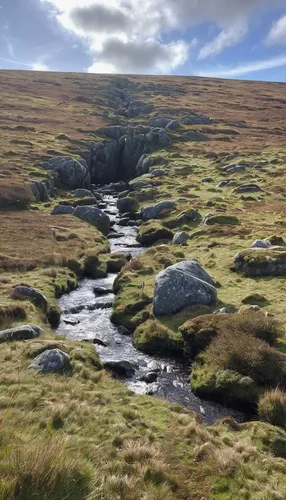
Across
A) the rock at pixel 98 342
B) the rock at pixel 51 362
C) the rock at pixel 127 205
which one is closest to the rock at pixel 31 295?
the rock at pixel 98 342

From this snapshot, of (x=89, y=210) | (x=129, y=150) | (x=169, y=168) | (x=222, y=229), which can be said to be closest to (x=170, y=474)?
(x=222, y=229)

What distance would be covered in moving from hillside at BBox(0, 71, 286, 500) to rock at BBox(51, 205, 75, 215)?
0.29 metres

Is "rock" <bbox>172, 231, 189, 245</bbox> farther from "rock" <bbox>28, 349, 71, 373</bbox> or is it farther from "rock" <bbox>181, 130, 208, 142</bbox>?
"rock" <bbox>181, 130, 208, 142</bbox>

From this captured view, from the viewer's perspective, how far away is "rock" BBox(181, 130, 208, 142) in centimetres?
11200

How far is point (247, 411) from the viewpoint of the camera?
59.6 feet

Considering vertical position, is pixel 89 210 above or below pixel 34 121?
below

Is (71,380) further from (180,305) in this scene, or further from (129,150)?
(129,150)

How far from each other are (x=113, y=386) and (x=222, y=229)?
3145 centimetres

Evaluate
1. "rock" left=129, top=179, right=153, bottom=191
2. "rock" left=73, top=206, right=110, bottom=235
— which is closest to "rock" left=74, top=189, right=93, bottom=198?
"rock" left=129, top=179, right=153, bottom=191

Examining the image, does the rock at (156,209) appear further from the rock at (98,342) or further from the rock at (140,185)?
the rock at (98,342)

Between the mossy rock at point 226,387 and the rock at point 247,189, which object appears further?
Answer: the rock at point 247,189

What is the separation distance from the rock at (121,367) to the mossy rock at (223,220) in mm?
31056

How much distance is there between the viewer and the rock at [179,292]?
27.1 meters

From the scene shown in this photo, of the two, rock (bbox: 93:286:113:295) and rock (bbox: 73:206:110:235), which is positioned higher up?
rock (bbox: 73:206:110:235)
